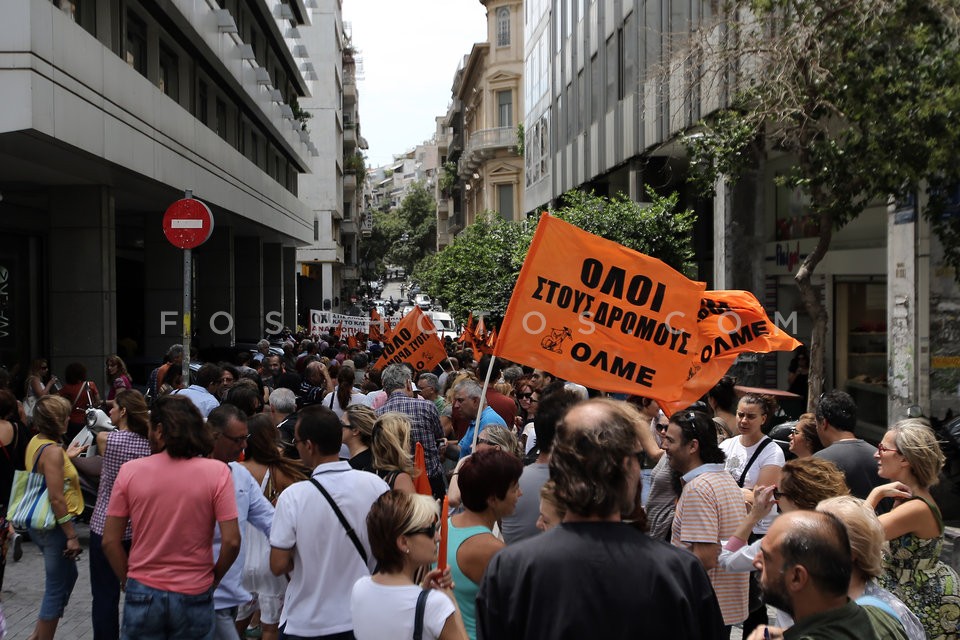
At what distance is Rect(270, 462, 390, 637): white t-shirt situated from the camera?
4.70m

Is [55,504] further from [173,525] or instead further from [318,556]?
[318,556]

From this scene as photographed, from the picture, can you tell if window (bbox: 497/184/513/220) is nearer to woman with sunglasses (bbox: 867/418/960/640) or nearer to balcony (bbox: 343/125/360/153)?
balcony (bbox: 343/125/360/153)

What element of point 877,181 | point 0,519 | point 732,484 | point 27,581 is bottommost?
point 27,581

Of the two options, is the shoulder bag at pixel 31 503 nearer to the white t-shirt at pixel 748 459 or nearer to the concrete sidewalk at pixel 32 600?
the concrete sidewalk at pixel 32 600

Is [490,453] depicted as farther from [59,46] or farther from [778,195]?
[778,195]

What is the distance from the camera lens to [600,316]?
7066 mm

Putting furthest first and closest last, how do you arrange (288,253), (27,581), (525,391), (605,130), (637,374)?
(288,253) → (605,130) → (525,391) → (27,581) → (637,374)

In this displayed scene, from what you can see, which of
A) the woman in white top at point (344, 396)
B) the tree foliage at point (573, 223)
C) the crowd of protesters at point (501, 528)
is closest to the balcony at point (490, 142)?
the tree foliage at point (573, 223)

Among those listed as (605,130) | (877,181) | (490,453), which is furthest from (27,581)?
(605,130)

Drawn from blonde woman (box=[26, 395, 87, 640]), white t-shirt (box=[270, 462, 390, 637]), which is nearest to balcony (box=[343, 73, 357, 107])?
blonde woman (box=[26, 395, 87, 640])

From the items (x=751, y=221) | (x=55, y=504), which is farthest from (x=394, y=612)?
(x=751, y=221)

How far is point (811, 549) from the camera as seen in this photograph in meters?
2.98

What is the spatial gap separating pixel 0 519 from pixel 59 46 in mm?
7849

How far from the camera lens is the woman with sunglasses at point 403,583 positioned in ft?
12.0
